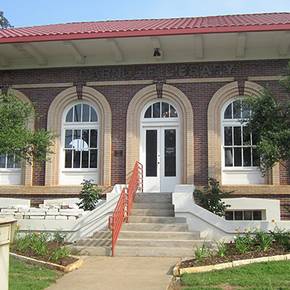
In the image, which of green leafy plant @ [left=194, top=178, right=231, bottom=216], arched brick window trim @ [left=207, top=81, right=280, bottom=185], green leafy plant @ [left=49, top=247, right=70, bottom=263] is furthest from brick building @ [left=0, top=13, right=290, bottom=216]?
green leafy plant @ [left=49, top=247, right=70, bottom=263]

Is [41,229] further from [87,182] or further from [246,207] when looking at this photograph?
[246,207]

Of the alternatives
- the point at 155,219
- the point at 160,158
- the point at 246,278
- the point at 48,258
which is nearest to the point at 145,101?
the point at 160,158

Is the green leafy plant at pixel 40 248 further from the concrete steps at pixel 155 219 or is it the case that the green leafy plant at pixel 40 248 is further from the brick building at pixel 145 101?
the brick building at pixel 145 101

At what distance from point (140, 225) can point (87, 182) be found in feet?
11.4

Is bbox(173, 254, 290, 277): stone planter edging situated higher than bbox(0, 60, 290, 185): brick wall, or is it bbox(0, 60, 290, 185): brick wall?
bbox(0, 60, 290, 185): brick wall

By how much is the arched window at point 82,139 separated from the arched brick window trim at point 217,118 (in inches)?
156

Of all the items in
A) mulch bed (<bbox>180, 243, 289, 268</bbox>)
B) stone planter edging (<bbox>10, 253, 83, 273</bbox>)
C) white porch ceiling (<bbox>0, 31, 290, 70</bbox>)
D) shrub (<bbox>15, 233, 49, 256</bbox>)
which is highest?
white porch ceiling (<bbox>0, 31, 290, 70</bbox>)

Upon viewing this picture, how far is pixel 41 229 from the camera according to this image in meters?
13.2

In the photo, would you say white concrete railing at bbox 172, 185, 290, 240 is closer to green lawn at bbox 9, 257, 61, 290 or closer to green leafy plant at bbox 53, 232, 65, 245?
green leafy plant at bbox 53, 232, 65, 245

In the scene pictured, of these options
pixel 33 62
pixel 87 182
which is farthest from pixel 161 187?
pixel 33 62

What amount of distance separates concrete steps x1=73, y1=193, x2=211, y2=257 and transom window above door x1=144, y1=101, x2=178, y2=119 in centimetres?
394

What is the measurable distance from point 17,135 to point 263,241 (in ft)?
19.7

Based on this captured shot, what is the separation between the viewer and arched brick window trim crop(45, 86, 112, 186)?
16719mm

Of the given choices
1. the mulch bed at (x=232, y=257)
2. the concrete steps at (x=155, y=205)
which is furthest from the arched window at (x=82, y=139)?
the mulch bed at (x=232, y=257)
